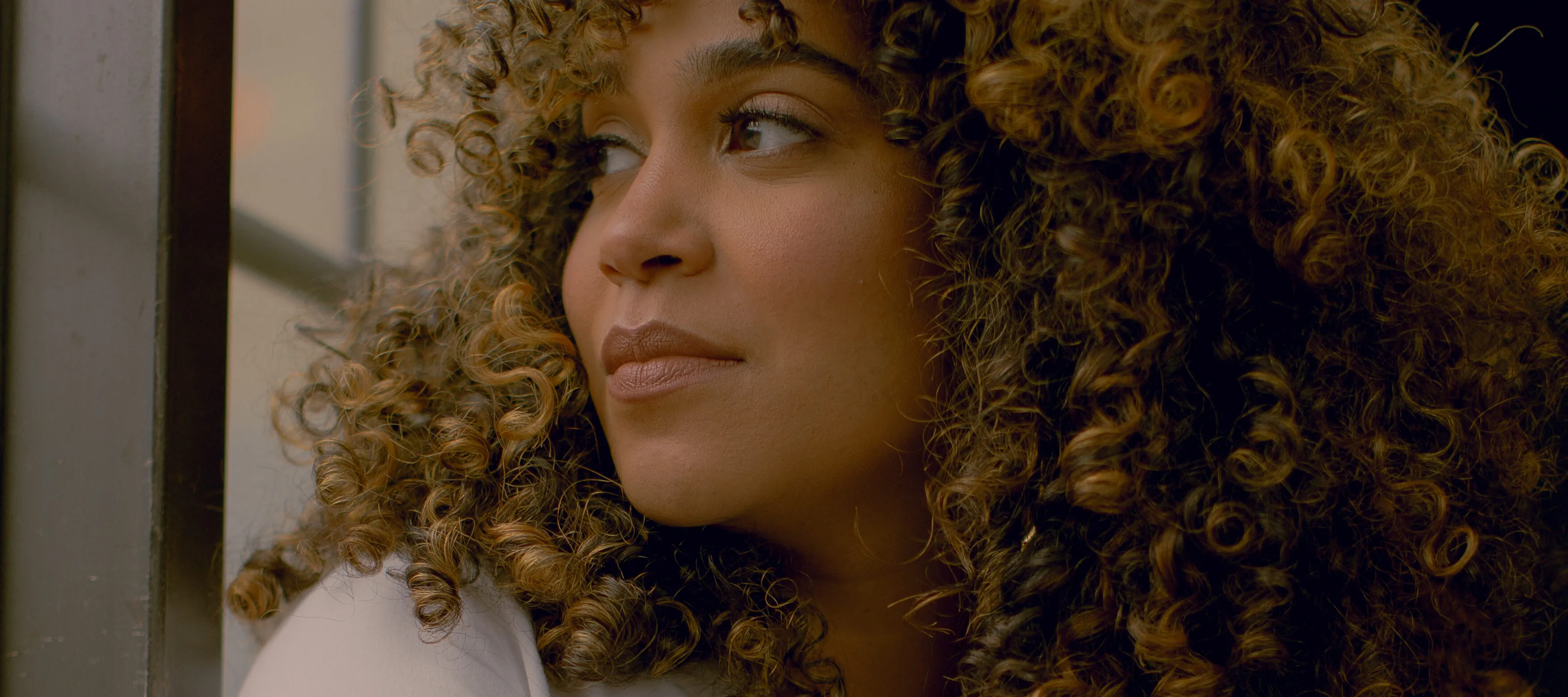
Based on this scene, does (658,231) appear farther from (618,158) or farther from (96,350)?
(96,350)

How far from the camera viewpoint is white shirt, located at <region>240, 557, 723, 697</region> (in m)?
1.23

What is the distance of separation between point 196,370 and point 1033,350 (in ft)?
3.21

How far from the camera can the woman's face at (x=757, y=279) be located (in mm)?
1329

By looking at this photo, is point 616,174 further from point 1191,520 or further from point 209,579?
point 1191,520

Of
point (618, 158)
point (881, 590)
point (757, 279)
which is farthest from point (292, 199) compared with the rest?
point (881, 590)

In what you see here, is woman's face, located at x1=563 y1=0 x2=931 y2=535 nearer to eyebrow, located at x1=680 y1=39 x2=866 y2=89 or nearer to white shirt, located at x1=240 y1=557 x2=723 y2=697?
eyebrow, located at x1=680 y1=39 x2=866 y2=89

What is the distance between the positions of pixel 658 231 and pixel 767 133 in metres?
0.19

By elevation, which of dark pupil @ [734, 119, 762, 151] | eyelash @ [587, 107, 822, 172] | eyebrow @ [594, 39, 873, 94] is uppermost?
eyebrow @ [594, 39, 873, 94]

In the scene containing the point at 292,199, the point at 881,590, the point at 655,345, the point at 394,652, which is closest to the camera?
the point at 394,652

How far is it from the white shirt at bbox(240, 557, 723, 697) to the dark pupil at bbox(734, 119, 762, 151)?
24.7 inches

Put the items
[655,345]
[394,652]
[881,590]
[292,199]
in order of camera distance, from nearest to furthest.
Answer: [394,652] → [655,345] → [881,590] → [292,199]

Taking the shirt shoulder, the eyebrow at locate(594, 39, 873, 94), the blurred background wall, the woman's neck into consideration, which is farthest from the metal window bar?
the woman's neck

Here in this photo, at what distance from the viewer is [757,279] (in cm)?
132

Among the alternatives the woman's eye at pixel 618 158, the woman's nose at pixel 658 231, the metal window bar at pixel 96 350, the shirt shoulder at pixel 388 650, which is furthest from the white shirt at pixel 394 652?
the woman's eye at pixel 618 158
